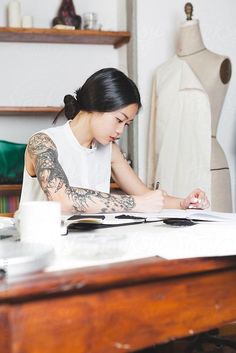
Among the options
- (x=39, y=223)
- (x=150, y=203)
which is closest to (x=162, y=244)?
(x=39, y=223)

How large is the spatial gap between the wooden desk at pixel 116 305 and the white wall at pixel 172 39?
2.47 m

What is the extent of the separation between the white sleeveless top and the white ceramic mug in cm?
121

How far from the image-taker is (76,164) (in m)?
2.30

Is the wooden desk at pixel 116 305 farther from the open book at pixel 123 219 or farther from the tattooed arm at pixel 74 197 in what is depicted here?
the tattooed arm at pixel 74 197

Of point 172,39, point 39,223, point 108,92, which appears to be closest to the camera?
point 39,223

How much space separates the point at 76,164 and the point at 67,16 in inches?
54.4

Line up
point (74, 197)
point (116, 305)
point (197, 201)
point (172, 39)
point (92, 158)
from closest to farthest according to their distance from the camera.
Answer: point (116, 305) → point (74, 197) → point (197, 201) → point (92, 158) → point (172, 39)

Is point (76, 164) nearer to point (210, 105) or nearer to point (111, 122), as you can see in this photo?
point (111, 122)

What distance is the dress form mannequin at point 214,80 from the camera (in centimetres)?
297

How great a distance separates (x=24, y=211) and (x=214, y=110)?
2.28m

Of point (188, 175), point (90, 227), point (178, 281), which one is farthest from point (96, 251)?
point (188, 175)

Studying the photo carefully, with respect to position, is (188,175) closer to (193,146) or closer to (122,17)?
(193,146)

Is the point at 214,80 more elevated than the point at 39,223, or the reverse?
the point at 214,80

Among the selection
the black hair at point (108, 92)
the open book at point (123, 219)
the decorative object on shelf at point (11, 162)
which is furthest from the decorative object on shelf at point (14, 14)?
the open book at point (123, 219)
